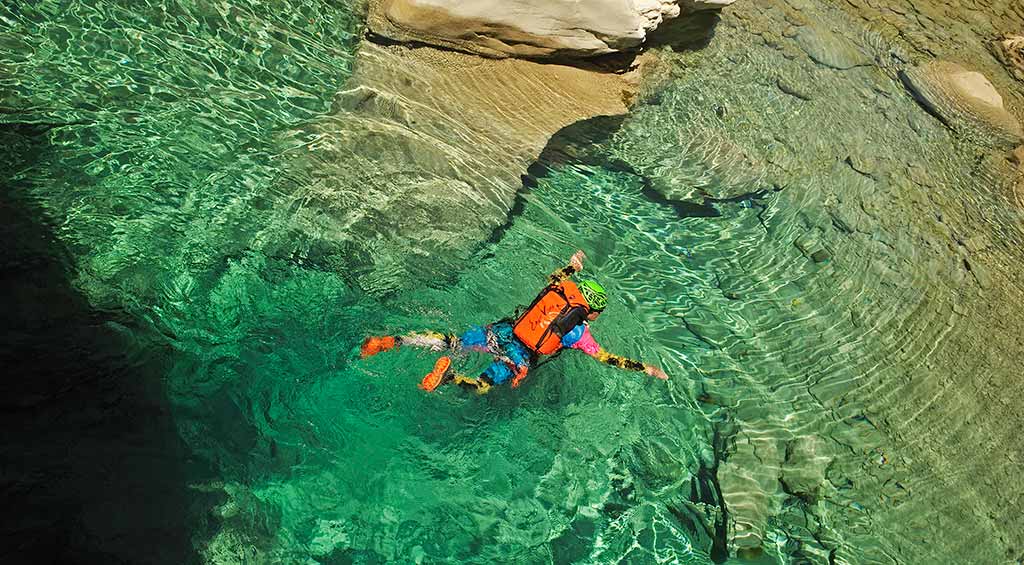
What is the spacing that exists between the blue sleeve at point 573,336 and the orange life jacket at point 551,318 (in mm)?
39

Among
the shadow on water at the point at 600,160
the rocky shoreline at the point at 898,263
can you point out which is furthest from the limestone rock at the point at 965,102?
the shadow on water at the point at 600,160

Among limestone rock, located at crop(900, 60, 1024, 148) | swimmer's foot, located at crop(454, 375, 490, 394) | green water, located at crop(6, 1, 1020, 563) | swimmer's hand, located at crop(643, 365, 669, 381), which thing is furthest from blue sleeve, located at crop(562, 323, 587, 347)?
limestone rock, located at crop(900, 60, 1024, 148)

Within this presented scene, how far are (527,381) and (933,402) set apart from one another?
2.88 meters

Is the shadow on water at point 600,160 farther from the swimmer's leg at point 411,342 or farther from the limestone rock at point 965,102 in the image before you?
the limestone rock at point 965,102

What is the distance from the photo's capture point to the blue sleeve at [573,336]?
4508mm

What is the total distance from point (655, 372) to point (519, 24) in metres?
3.12

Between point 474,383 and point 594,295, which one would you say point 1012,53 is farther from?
point 474,383

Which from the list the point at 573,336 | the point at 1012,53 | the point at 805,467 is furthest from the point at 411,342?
the point at 1012,53

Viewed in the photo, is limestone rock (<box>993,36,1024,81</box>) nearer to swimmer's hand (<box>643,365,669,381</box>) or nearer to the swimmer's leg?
swimmer's hand (<box>643,365,669,381</box>)

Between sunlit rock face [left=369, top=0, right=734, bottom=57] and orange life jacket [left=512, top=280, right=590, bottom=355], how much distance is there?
2436mm

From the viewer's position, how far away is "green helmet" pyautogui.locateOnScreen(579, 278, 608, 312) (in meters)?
4.54

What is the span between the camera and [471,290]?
4.80 m

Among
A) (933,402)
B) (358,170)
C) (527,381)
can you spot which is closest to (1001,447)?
(933,402)

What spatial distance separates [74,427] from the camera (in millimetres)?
3475
